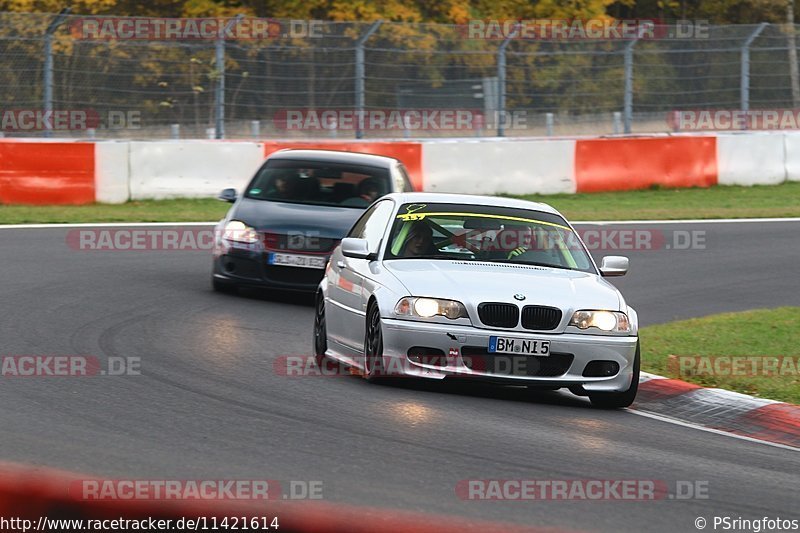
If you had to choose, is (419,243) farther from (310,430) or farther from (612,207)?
(612,207)

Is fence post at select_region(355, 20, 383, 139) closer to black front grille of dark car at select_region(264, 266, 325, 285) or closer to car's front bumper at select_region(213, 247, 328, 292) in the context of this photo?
car's front bumper at select_region(213, 247, 328, 292)

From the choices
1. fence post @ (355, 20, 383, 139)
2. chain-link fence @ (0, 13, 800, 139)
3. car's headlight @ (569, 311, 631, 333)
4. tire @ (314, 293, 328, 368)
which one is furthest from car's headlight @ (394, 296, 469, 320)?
fence post @ (355, 20, 383, 139)

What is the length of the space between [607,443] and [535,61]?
704 inches

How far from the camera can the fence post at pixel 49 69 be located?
2253 cm

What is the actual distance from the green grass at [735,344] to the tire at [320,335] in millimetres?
2310

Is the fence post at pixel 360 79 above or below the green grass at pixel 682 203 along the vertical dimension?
above

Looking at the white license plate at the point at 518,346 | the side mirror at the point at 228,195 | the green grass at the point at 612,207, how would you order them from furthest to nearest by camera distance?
1. the green grass at the point at 612,207
2. the side mirror at the point at 228,195
3. the white license plate at the point at 518,346

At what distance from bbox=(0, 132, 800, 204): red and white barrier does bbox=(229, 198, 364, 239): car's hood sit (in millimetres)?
8092

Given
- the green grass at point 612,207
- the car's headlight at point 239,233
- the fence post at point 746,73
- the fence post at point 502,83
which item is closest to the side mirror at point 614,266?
the car's headlight at point 239,233

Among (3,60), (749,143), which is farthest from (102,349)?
(749,143)

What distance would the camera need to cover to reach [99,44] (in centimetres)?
2316

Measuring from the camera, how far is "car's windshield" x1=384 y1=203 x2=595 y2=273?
10.5 meters

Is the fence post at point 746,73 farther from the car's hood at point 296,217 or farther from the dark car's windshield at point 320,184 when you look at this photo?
the car's hood at point 296,217

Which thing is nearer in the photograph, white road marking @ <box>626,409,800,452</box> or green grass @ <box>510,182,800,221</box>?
white road marking @ <box>626,409,800,452</box>
